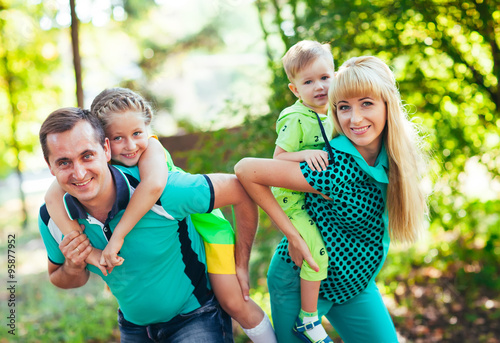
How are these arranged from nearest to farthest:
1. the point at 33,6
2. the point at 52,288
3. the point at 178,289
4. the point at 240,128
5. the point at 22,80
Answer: the point at 178,289 → the point at 240,128 → the point at 52,288 → the point at 33,6 → the point at 22,80

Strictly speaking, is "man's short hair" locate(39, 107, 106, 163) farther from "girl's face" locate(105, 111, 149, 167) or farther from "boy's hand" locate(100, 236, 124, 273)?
"boy's hand" locate(100, 236, 124, 273)

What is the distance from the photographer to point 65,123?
193cm

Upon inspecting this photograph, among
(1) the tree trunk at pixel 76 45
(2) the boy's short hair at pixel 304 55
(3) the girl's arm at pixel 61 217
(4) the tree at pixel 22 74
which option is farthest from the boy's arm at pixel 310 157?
(4) the tree at pixel 22 74

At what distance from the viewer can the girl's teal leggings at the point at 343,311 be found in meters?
2.14

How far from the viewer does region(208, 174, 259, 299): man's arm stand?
6.84 ft

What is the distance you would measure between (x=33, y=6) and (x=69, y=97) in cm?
258

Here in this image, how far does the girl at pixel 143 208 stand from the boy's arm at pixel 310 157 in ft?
1.54

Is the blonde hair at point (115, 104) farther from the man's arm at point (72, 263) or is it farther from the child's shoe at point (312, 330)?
the child's shoe at point (312, 330)

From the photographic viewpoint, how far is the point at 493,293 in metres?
4.38

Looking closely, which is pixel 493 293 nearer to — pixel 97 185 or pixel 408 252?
pixel 408 252

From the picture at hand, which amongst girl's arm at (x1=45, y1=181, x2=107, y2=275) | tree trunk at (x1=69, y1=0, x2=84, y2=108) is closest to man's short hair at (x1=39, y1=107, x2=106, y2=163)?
girl's arm at (x1=45, y1=181, x2=107, y2=275)

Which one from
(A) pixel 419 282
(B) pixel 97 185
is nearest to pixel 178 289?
(B) pixel 97 185

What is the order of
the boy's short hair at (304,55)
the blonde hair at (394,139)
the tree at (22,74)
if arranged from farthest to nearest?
the tree at (22,74) < the boy's short hair at (304,55) < the blonde hair at (394,139)

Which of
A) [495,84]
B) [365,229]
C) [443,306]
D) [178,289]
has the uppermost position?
[495,84]
